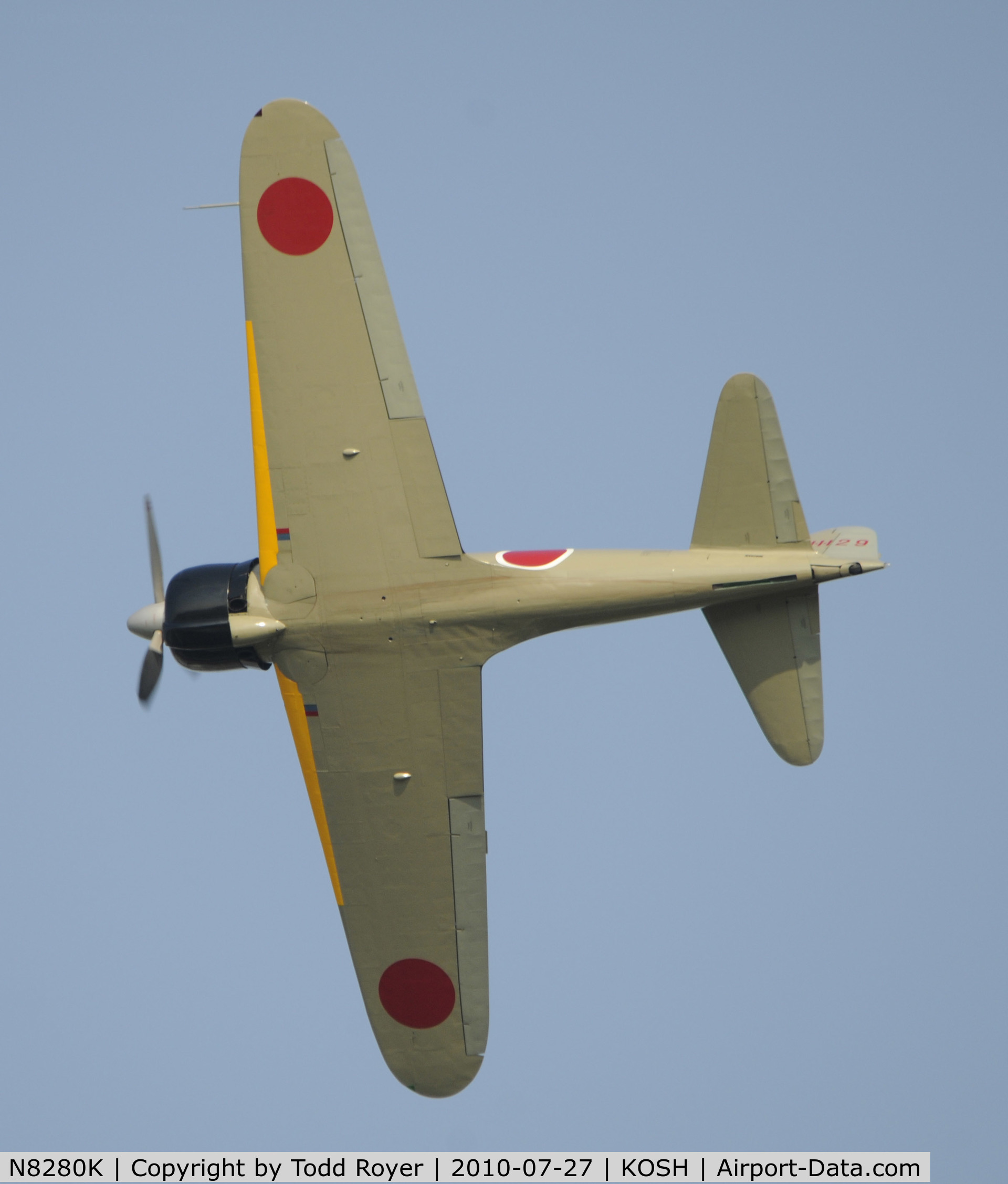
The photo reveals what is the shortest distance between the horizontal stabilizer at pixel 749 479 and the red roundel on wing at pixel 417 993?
4.96m

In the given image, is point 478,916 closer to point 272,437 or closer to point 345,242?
point 272,437

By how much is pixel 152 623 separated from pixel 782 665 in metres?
5.88

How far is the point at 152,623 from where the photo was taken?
13867mm

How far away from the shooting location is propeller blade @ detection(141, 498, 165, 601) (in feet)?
46.0

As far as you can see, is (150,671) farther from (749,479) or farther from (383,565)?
(749,479)

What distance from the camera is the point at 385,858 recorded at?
1404 cm

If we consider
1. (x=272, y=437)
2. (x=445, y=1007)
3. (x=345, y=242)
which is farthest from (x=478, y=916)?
(x=345, y=242)

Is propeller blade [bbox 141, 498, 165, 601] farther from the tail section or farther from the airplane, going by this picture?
the tail section

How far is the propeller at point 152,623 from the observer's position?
13.9m

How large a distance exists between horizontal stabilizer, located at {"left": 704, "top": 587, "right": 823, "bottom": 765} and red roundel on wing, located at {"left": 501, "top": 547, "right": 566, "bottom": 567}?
1565 millimetres

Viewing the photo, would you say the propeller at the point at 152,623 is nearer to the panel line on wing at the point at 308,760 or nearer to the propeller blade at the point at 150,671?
the propeller blade at the point at 150,671

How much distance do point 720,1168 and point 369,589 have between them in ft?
21.0

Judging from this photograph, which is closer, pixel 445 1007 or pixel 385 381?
pixel 385 381

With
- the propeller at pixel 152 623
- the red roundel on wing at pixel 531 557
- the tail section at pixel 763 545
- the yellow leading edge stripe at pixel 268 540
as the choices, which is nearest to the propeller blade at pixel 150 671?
the propeller at pixel 152 623
